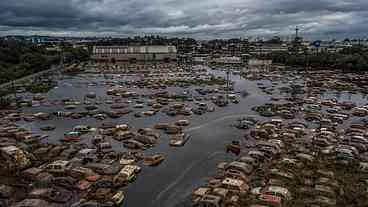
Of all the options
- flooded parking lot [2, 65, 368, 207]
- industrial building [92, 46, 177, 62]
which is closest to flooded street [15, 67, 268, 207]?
flooded parking lot [2, 65, 368, 207]

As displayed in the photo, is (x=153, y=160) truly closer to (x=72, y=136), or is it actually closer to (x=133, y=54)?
(x=72, y=136)

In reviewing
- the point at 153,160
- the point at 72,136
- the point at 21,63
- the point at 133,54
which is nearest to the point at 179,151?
the point at 153,160

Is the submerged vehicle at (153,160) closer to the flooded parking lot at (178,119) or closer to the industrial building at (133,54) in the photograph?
the flooded parking lot at (178,119)

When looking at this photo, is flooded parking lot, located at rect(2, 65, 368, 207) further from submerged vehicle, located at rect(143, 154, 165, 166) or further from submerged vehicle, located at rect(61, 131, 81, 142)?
submerged vehicle, located at rect(143, 154, 165, 166)

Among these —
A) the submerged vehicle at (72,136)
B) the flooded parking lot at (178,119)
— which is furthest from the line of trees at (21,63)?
the submerged vehicle at (72,136)

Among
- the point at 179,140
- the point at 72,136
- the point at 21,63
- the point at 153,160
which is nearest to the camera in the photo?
the point at 153,160

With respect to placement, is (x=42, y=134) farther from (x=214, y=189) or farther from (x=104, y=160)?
(x=214, y=189)
